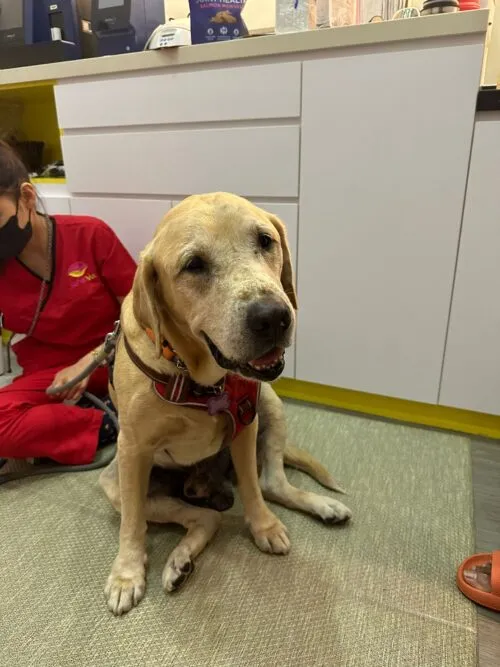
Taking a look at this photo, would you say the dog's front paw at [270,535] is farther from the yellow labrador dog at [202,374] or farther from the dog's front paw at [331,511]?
the dog's front paw at [331,511]

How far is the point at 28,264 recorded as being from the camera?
1.53 m

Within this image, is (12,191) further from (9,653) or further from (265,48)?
(9,653)

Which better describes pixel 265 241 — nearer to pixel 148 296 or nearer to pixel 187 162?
pixel 148 296

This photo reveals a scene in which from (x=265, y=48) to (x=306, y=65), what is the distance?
0.14 m

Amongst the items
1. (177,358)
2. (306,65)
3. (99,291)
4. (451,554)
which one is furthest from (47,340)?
(451,554)

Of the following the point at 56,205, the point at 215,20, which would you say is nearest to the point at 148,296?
the point at 215,20

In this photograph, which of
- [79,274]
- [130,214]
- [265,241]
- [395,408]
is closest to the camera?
[265,241]

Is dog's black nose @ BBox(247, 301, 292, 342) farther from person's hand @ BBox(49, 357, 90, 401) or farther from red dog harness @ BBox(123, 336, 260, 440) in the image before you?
person's hand @ BBox(49, 357, 90, 401)

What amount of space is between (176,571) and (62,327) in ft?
2.93

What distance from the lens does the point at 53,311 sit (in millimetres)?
1565

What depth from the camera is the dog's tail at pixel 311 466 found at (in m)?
1.35

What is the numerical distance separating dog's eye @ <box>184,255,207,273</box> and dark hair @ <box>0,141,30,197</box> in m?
0.84

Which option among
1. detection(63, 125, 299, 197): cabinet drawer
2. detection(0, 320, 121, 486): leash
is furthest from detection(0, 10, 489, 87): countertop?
detection(0, 320, 121, 486): leash

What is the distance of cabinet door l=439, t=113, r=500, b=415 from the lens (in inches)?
52.9
